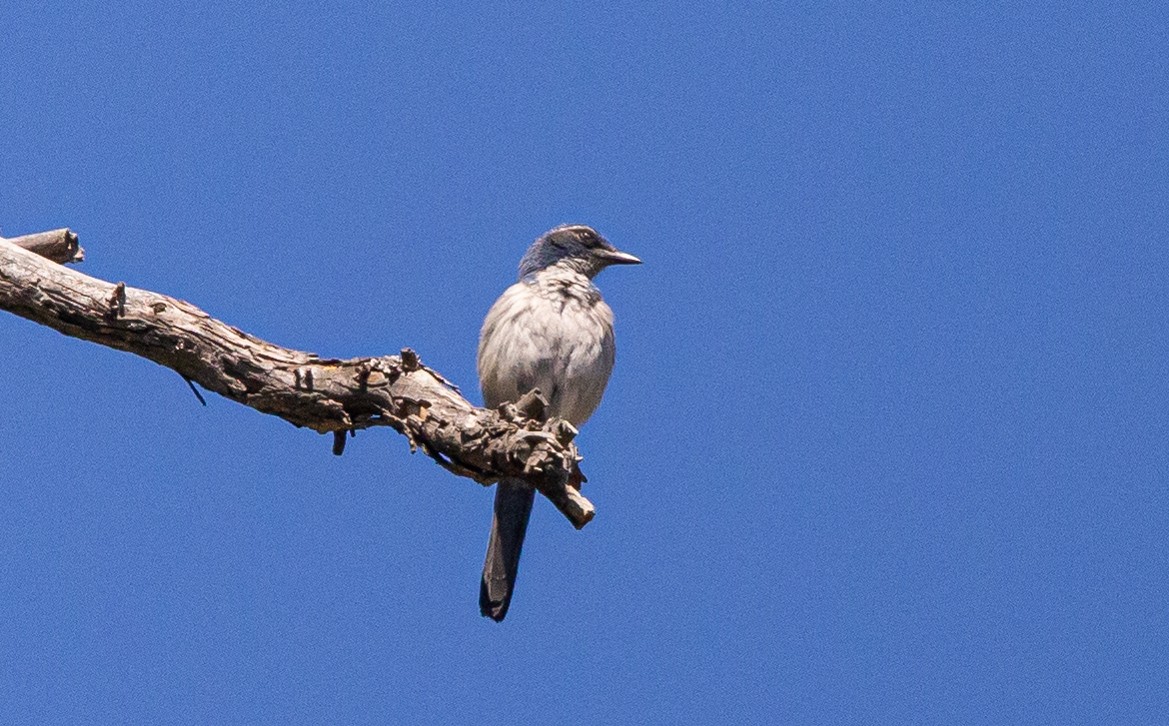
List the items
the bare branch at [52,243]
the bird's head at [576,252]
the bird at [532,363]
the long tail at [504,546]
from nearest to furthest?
the bare branch at [52,243], the long tail at [504,546], the bird at [532,363], the bird's head at [576,252]

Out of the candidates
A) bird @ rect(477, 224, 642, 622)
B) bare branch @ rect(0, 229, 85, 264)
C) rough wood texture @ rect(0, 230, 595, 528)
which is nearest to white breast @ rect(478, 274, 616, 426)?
bird @ rect(477, 224, 642, 622)

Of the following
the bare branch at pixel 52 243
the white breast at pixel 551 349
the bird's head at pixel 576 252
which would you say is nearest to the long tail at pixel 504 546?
the white breast at pixel 551 349

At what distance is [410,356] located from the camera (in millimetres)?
6211

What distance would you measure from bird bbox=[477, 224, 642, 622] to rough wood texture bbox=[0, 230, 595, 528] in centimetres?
101

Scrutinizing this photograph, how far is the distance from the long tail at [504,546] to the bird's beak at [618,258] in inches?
58.9

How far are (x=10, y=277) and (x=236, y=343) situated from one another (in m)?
1.20

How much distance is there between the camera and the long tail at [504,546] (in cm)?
722

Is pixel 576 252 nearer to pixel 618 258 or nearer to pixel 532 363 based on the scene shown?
pixel 618 258

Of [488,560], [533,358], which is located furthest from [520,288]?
[488,560]

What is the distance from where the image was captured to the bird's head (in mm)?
8102

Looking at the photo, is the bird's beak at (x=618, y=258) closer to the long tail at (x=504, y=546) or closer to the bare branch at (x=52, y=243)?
the long tail at (x=504, y=546)

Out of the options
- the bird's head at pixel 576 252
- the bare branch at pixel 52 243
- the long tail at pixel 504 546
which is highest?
the bird's head at pixel 576 252

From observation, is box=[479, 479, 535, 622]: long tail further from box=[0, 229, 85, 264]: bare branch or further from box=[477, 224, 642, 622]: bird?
box=[0, 229, 85, 264]: bare branch

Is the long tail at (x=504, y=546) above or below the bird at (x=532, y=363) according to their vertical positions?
below
